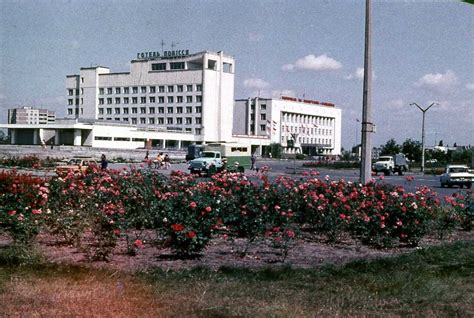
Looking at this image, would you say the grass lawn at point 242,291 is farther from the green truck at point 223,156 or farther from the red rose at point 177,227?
the green truck at point 223,156

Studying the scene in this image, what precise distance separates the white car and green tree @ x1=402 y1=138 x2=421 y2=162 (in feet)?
201

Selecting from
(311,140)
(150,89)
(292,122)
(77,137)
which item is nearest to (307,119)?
(311,140)

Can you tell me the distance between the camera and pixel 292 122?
455 ft

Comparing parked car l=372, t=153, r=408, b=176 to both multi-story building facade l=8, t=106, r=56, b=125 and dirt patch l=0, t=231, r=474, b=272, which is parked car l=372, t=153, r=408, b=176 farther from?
multi-story building facade l=8, t=106, r=56, b=125

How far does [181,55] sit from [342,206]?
4454 inches

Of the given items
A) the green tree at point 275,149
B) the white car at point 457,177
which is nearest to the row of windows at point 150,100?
the green tree at point 275,149

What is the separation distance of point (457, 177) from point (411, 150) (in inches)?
2492

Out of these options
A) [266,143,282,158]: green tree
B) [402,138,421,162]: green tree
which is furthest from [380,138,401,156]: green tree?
[266,143,282,158]: green tree

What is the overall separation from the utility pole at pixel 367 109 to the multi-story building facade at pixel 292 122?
372 feet

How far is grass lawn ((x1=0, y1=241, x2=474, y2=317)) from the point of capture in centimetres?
520

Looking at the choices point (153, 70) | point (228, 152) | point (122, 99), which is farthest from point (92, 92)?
point (228, 152)

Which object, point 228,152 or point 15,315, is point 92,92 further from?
point 15,315

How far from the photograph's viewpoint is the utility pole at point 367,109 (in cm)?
1307

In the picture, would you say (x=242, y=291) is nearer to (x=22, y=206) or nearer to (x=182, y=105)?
(x=22, y=206)
